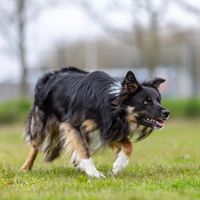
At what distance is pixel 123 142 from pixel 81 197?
2754mm

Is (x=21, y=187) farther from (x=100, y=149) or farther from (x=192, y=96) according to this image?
(x=192, y=96)

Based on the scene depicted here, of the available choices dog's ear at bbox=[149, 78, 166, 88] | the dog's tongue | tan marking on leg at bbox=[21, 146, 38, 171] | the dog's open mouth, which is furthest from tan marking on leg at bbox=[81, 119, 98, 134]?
tan marking on leg at bbox=[21, 146, 38, 171]

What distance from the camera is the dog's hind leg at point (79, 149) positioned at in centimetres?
908

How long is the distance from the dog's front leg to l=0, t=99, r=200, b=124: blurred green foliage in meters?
19.5

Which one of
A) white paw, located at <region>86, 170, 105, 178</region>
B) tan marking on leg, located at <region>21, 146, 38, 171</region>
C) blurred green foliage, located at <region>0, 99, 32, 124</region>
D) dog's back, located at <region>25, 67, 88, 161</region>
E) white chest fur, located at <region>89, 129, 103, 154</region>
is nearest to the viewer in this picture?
white paw, located at <region>86, 170, 105, 178</region>

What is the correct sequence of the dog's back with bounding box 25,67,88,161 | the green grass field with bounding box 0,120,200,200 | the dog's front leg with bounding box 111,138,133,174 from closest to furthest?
the green grass field with bounding box 0,120,200,200, the dog's front leg with bounding box 111,138,133,174, the dog's back with bounding box 25,67,88,161

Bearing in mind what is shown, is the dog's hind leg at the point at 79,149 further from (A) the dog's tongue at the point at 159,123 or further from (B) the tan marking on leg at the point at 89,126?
(A) the dog's tongue at the point at 159,123

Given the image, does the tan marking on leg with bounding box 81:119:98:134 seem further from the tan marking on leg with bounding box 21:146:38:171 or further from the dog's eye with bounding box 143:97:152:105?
the tan marking on leg with bounding box 21:146:38:171

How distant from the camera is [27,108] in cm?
2914

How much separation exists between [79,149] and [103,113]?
698mm

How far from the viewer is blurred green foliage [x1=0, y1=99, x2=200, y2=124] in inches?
1125

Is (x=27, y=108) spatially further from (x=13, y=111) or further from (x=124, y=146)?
(x=124, y=146)

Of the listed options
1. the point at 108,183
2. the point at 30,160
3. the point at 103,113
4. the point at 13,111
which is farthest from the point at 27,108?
the point at 108,183

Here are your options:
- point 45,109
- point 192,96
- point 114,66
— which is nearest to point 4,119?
point 192,96
